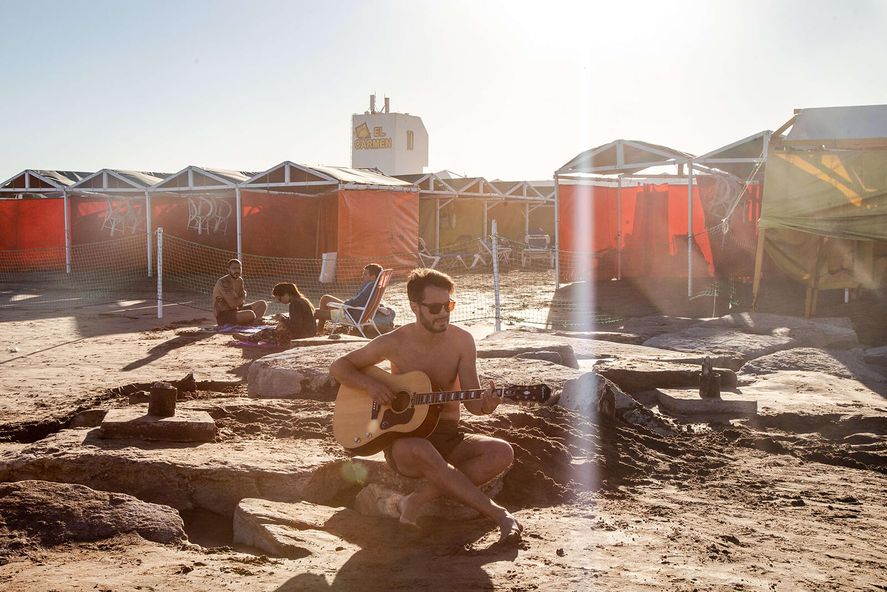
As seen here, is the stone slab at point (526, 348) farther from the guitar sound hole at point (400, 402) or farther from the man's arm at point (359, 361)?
the guitar sound hole at point (400, 402)

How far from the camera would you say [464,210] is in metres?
32.0

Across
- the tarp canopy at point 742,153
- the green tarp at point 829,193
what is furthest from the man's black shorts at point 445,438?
the tarp canopy at point 742,153

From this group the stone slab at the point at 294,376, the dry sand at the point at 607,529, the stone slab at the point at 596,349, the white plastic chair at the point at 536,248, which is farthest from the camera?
the white plastic chair at the point at 536,248

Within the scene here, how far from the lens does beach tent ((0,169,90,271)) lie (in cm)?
2500

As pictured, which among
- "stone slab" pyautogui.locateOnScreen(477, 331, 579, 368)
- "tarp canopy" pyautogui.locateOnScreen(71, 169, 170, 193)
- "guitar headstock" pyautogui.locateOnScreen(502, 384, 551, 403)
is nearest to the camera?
"guitar headstock" pyautogui.locateOnScreen(502, 384, 551, 403)

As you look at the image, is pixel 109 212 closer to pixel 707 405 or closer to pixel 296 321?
pixel 296 321

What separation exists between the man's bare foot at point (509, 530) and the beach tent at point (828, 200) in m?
10.3

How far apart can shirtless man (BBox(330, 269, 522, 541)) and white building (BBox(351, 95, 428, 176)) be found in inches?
2148

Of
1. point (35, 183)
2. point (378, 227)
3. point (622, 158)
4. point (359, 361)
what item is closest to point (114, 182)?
point (35, 183)

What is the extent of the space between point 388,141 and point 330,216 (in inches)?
1449

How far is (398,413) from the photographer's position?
13.3 feet

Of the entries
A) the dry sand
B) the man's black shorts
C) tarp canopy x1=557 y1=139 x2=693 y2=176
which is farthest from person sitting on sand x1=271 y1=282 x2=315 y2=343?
tarp canopy x1=557 y1=139 x2=693 y2=176

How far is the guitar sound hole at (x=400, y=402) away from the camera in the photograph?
13.3 feet

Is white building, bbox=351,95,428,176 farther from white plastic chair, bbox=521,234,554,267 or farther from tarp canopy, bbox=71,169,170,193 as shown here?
tarp canopy, bbox=71,169,170,193
